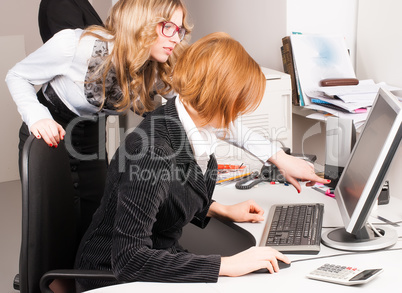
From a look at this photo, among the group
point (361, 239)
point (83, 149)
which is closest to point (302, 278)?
point (361, 239)

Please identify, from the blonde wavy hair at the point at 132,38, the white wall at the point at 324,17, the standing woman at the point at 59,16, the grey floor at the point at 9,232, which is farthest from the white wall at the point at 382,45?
the grey floor at the point at 9,232

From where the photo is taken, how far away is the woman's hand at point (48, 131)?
→ 153cm

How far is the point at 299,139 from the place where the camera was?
2826mm

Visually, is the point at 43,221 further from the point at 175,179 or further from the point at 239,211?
the point at 239,211

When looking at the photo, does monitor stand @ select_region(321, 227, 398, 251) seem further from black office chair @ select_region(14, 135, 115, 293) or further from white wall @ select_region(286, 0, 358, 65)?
white wall @ select_region(286, 0, 358, 65)

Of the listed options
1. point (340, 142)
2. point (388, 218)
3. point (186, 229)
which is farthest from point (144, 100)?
point (388, 218)

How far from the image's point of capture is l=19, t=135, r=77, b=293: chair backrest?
1.36 meters

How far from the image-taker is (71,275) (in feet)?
4.38

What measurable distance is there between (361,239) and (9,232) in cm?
266

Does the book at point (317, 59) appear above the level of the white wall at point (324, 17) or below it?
below

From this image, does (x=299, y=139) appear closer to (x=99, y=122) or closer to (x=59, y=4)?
(x=99, y=122)

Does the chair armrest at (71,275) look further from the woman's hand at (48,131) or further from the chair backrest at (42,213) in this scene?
the woman's hand at (48,131)

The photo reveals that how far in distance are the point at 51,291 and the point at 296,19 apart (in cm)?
180

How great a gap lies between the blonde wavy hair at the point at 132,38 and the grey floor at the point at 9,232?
1.42 meters
